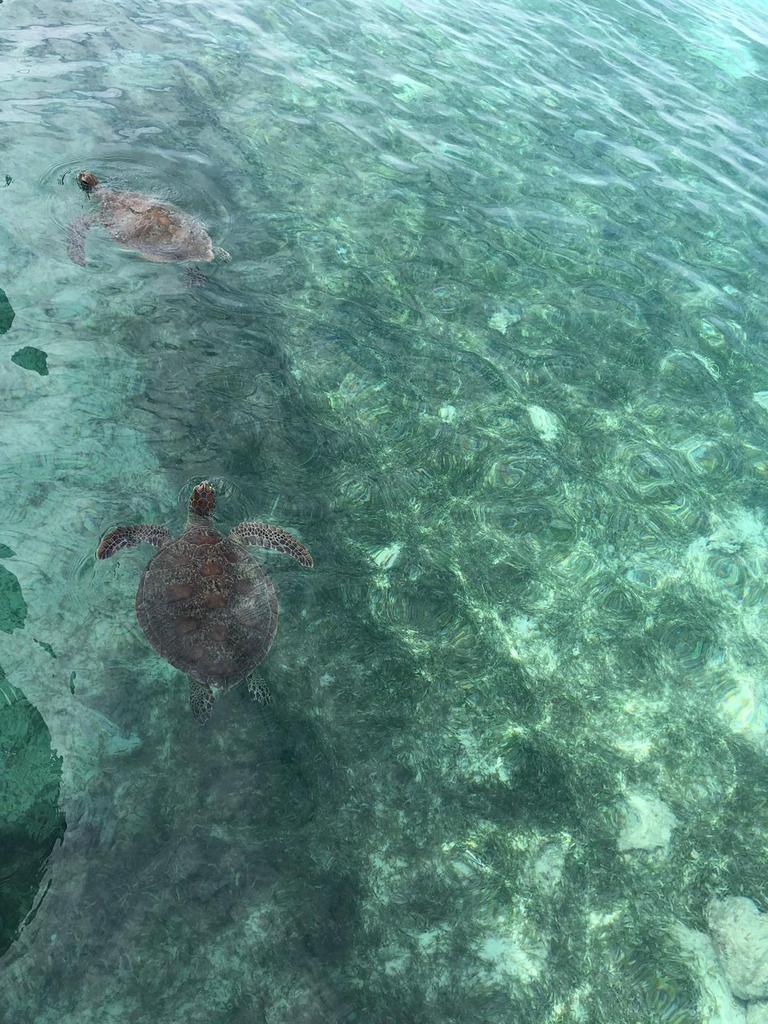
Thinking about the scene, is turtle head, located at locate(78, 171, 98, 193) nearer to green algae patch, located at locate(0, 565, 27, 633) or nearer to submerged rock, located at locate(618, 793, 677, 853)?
green algae patch, located at locate(0, 565, 27, 633)

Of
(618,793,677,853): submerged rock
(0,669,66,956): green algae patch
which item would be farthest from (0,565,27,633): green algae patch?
(618,793,677,853): submerged rock

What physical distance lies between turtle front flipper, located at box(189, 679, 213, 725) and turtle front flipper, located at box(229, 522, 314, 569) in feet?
4.26

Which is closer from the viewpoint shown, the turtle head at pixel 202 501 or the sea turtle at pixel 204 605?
the sea turtle at pixel 204 605

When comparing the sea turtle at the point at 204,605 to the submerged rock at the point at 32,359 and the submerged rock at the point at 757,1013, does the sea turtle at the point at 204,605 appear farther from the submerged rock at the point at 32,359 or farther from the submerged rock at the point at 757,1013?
the submerged rock at the point at 757,1013

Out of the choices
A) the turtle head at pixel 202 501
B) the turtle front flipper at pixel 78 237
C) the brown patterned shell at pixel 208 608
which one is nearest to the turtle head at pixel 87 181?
the turtle front flipper at pixel 78 237

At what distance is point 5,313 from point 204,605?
446 centimetres

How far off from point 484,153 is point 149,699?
11239 millimetres

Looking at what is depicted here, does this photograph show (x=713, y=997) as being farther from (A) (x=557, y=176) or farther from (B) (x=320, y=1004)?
(A) (x=557, y=176)

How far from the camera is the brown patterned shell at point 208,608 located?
450 cm

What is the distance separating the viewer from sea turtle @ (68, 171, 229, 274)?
7.55 m

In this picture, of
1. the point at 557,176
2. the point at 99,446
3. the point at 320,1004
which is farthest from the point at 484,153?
the point at 320,1004

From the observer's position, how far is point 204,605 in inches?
183

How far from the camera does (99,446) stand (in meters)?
5.86

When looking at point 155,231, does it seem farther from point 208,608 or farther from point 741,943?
point 741,943
